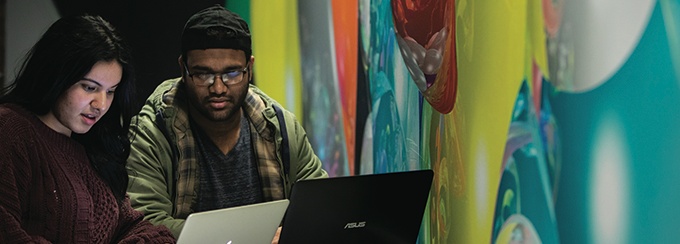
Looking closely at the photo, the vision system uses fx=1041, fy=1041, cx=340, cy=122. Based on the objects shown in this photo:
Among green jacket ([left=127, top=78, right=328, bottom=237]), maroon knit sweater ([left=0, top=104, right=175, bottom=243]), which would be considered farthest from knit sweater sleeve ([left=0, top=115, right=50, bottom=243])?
green jacket ([left=127, top=78, right=328, bottom=237])

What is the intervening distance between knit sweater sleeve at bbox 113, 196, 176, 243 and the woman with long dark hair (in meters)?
0.07

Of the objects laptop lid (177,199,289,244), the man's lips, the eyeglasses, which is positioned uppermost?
the eyeglasses

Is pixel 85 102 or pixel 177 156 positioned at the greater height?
pixel 85 102

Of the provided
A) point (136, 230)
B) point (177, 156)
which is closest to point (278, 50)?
point (177, 156)

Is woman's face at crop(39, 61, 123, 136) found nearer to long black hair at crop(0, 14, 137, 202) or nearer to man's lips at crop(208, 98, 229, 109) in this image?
long black hair at crop(0, 14, 137, 202)

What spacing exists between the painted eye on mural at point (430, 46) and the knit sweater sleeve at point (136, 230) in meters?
0.88

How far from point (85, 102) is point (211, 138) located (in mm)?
1065

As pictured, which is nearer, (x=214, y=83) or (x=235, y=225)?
(x=235, y=225)

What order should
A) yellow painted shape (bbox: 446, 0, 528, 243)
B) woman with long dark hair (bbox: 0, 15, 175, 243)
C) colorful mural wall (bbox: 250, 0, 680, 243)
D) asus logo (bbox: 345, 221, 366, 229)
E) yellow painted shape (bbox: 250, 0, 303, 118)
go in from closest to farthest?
colorful mural wall (bbox: 250, 0, 680, 243) → woman with long dark hair (bbox: 0, 15, 175, 243) → yellow painted shape (bbox: 446, 0, 528, 243) → asus logo (bbox: 345, 221, 366, 229) → yellow painted shape (bbox: 250, 0, 303, 118)

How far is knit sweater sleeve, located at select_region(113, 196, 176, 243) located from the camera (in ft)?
8.80

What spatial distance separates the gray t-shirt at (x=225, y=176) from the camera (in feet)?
11.3

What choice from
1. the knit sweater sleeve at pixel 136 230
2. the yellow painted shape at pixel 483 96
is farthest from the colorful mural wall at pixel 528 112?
the knit sweater sleeve at pixel 136 230

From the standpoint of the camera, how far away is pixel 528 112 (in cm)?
239

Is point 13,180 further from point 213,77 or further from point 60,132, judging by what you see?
point 213,77
